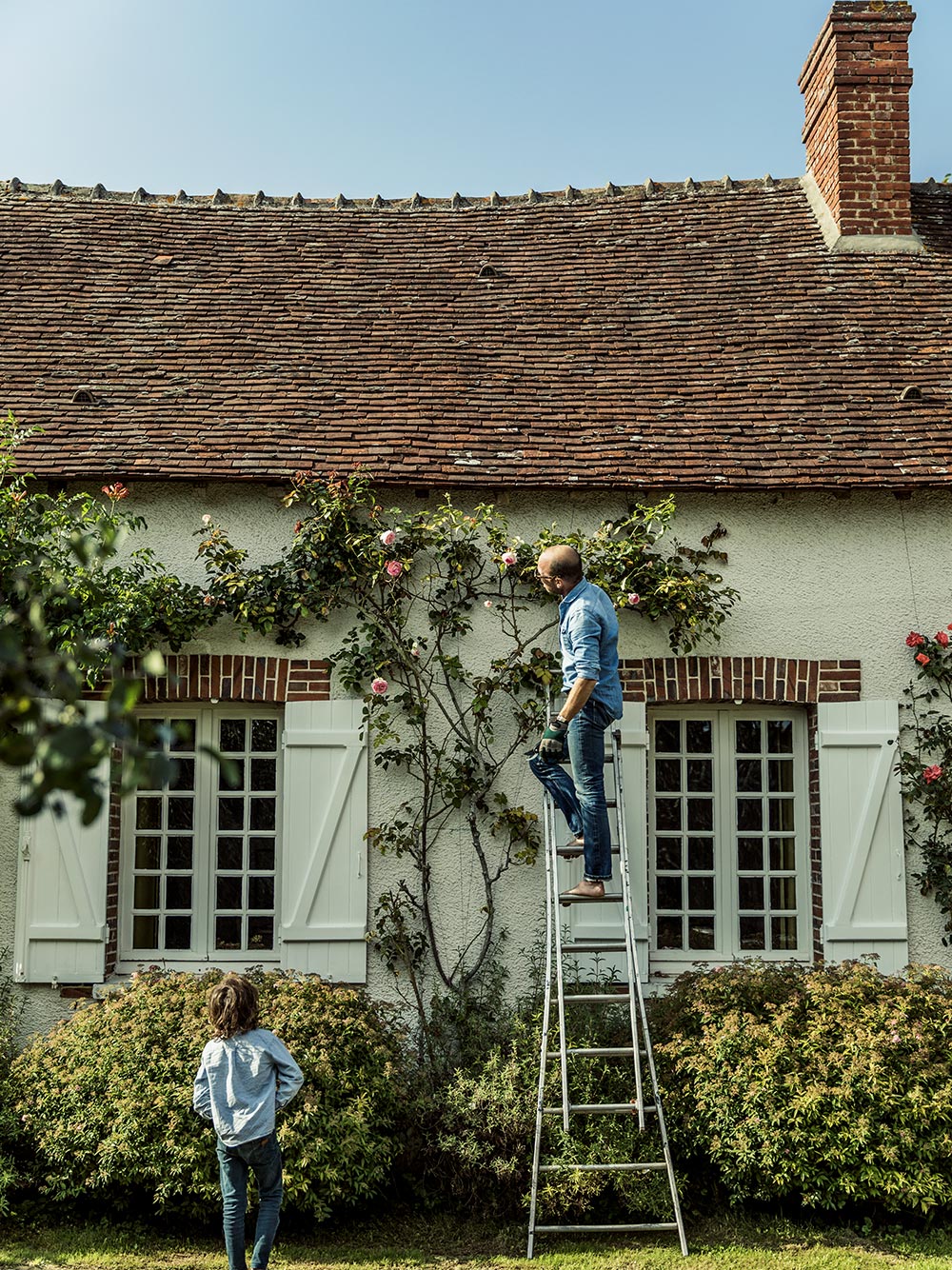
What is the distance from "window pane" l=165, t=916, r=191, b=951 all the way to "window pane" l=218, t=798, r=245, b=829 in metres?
0.63

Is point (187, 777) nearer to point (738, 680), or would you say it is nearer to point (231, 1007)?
point (231, 1007)

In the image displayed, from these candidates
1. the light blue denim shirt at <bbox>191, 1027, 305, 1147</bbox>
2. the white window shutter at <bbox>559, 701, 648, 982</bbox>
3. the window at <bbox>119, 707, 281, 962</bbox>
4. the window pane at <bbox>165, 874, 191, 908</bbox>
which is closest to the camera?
the light blue denim shirt at <bbox>191, 1027, 305, 1147</bbox>

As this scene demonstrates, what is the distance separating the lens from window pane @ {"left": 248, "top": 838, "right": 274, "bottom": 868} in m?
7.58

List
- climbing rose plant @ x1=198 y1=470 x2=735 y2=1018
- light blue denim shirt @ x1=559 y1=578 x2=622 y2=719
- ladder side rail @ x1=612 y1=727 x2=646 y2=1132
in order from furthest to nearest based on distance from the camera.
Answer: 1. climbing rose plant @ x1=198 y1=470 x2=735 y2=1018
2. light blue denim shirt @ x1=559 y1=578 x2=622 y2=719
3. ladder side rail @ x1=612 y1=727 x2=646 y2=1132

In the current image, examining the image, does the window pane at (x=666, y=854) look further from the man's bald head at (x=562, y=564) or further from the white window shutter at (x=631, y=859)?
the man's bald head at (x=562, y=564)

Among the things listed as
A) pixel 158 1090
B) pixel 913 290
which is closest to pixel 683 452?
pixel 913 290

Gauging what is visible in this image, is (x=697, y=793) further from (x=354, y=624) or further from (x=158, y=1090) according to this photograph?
(x=158, y=1090)

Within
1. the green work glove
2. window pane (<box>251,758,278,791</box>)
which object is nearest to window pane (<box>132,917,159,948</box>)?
window pane (<box>251,758,278,791</box>)

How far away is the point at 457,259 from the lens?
32.7 feet

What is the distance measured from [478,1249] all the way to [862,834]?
3217mm

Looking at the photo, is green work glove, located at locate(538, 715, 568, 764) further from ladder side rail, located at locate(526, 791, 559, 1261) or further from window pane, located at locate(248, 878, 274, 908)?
window pane, located at locate(248, 878, 274, 908)

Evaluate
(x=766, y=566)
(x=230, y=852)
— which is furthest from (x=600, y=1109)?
(x=766, y=566)

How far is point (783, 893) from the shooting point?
7.59m

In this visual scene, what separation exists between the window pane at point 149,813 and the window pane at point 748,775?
3.67 meters
